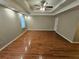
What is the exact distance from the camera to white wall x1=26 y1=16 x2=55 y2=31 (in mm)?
9070

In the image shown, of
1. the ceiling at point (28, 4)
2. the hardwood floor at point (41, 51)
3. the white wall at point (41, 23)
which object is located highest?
the ceiling at point (28, 4)

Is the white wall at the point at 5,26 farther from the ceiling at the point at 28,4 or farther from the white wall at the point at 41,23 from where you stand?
the white wall at the point at 41,23

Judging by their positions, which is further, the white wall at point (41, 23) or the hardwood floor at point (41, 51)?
the white wall at point (41, 23)

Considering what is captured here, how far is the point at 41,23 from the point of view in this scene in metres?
9.23

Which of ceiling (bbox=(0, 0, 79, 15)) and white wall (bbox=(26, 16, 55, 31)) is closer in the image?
ceiling (bbox=(0, 0, 79, 15))

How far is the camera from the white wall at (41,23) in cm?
907

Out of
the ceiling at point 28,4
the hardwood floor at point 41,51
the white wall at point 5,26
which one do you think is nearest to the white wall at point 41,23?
the ceiling at point 28,4

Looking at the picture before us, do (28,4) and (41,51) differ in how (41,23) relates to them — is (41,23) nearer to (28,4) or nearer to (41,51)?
(28,4)

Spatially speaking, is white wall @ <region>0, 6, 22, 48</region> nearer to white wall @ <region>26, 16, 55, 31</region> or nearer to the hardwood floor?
the hardwood floor

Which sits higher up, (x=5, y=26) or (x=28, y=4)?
(x=28, y=4)

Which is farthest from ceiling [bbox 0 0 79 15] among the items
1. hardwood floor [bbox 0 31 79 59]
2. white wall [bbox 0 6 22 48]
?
hardwood floor [bbox 0 31 79 59]

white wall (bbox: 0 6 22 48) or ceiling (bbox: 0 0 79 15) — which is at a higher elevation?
ceiling (bbox: 0 0 79 15)

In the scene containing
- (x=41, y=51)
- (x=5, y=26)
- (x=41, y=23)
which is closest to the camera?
(x=41, y=51)

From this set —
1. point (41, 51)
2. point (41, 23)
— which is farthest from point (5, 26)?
point (41, 23)
